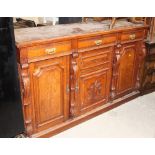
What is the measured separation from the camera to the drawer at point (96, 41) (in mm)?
2047

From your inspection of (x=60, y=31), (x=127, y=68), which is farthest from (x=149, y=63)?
(x=60, y=31)

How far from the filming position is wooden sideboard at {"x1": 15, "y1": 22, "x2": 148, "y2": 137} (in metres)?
1.80

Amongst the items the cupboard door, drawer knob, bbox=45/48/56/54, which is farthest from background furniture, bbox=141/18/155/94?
drawer knob, bbox=45/48/56/54

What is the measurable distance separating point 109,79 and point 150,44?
737 millimetres

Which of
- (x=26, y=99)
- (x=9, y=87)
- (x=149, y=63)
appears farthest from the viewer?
(x=149, y=63)

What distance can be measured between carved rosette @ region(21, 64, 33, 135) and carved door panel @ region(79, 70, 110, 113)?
Answer: 0.60 meters

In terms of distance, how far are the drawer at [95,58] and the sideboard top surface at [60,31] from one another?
214 millimetres

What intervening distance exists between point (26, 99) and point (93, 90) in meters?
0.82

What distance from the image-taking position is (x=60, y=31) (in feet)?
6.69

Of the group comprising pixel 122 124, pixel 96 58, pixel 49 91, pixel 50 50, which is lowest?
pixel 122 124

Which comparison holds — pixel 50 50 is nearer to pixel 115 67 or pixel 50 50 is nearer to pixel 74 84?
pixel 74 84

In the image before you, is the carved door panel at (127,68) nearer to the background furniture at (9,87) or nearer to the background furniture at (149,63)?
the background furniture at (149,63)
